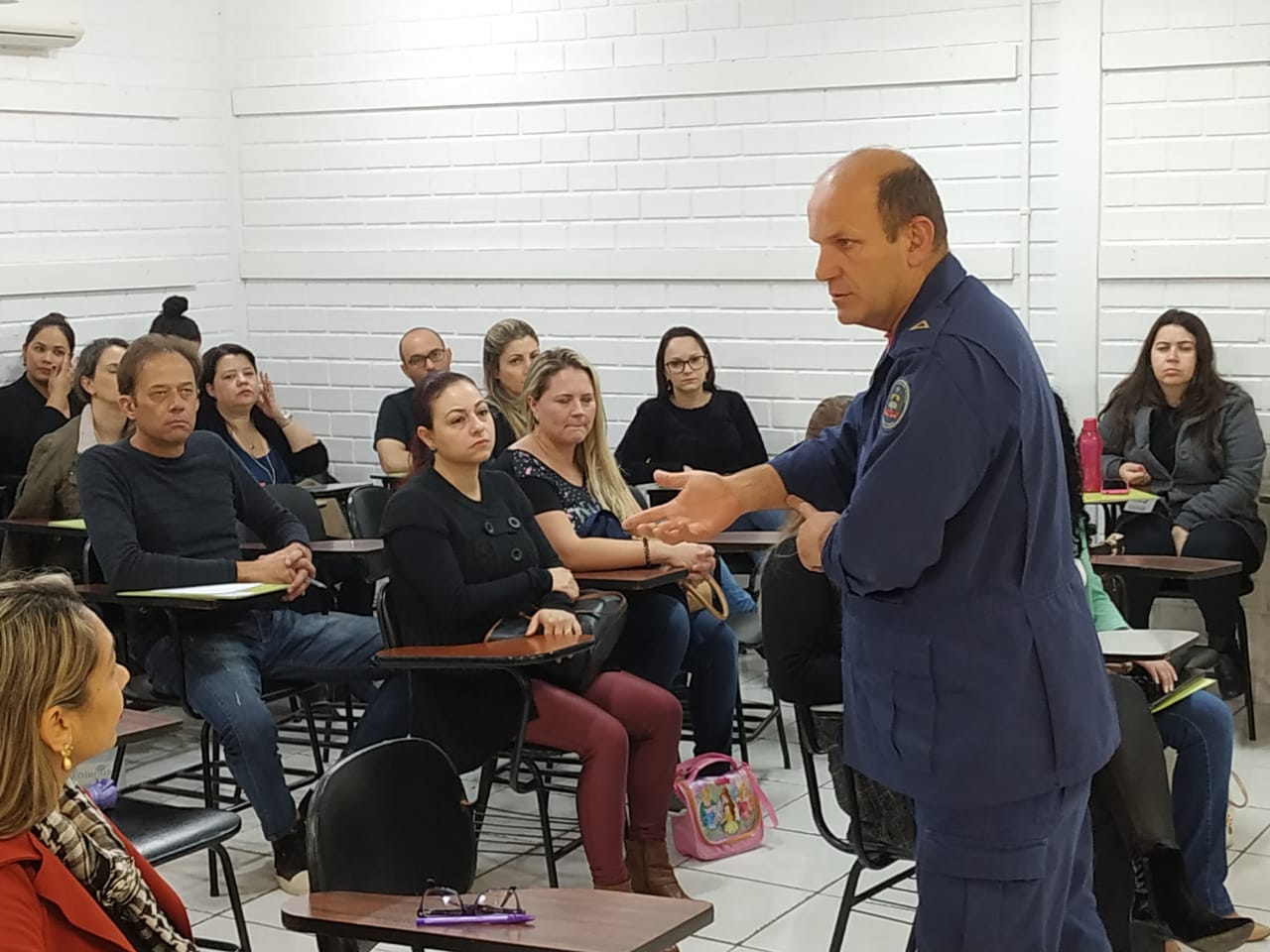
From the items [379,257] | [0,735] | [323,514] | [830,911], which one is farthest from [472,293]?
[0,735]

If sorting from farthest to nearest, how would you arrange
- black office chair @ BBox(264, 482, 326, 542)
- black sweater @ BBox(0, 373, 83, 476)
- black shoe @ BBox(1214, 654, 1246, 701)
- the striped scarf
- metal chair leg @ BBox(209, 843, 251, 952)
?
black sweater @ BBox(0, 373, 83, 476) < black shoe @ BBox(1214, 654, 1246, 701) < black office chair @ BBox(264, 482, 326, 542) < metal chair leg @ BBox(209, 843, 251, 952) < the striped scarf

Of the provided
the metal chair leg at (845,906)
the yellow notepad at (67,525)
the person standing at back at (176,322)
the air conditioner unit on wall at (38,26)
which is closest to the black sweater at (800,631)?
the metal chair leg at (845,906)

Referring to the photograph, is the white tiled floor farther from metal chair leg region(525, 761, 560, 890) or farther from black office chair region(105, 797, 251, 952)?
black office chair region(105, 797, 251, 952)

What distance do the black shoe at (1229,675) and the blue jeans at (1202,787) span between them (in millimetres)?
1950

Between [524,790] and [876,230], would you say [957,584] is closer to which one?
[876,230]

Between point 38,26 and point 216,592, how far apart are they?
3.59m

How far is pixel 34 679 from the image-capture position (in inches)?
76.5

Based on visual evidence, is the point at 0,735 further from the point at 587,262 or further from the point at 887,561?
the point at 587,262

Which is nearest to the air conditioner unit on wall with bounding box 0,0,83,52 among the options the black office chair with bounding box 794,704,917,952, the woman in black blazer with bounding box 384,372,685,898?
the woman in black blazer with bounding box 384,372,685,898

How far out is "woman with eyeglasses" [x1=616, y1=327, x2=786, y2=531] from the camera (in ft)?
20.5

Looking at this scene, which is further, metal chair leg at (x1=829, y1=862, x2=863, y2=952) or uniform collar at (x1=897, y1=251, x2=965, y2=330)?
metal chair leg at (x1=829, y1=862, x2=863, y2=952)

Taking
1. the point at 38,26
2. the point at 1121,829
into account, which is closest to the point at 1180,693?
the point at 1121,829

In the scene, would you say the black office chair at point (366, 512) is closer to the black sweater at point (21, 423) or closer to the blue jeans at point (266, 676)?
the blue jeans at point (266, 676)

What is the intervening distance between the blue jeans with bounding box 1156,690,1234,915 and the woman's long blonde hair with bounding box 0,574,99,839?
7.32 feet
